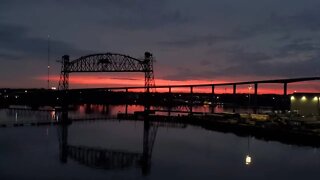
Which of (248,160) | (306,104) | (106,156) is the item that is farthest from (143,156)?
(306,104)

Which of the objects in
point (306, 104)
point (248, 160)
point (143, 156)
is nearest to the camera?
point (248, 160)

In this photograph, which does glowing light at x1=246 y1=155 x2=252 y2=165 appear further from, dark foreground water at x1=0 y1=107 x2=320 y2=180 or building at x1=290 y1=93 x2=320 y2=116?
building at x1=290 y1=93 x2=320 y2=116

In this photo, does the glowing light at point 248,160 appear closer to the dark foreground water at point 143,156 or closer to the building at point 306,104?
the dark foreground water at point 143,156

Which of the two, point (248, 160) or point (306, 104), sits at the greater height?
point (306, 104)

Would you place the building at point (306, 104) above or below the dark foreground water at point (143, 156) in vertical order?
above

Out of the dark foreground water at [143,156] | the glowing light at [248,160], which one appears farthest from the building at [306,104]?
the glowing light at [248,160]

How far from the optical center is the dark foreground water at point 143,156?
31406mm

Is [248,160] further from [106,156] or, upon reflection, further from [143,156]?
[106,156]

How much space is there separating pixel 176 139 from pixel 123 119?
103 ft

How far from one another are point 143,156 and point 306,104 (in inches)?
1492

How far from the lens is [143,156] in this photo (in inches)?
1561

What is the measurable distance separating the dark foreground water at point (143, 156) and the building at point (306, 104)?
17784 millimetres

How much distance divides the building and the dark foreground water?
58.3ft

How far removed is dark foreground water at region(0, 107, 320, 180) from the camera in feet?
103
